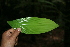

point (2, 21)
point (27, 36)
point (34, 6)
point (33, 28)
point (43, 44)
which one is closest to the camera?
point (33, 28)

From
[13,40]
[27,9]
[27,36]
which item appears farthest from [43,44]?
[13,40]

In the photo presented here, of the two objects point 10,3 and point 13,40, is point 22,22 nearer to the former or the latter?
point 13,40

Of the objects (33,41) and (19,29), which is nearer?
(19,29)

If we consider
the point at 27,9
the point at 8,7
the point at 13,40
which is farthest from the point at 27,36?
the point at 13,40

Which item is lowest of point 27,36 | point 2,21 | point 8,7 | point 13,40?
point 27,36

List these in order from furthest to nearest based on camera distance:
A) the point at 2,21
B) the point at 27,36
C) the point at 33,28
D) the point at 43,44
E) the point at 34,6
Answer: the point at 27,36
the point at 43,44
the point at 34,6
the point at 2,21
the point at 33,28

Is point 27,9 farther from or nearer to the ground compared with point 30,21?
nearer to the ground

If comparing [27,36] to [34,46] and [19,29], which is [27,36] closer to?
[34,46]
